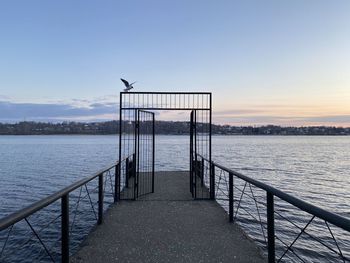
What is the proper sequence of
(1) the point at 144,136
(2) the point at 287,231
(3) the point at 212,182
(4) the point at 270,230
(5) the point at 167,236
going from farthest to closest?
(2) the point at 287,231 → (1) the point at 144,136 → (3) the point at 212,182 → (5) the point at 167,236 → (4) the point at 270,230

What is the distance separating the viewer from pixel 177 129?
37.3 ft

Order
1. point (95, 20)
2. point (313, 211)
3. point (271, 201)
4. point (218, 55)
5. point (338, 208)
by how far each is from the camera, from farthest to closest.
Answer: point (218, 55), point (95, 20), point (338, 208), point (271, 201), point (313, 211)

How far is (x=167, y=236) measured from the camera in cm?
508

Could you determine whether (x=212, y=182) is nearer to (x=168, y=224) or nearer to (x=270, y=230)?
(x=168, y=224)

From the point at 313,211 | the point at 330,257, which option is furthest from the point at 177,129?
the point at 313,211

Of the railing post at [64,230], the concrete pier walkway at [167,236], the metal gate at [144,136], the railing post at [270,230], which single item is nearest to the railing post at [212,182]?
the concrete pier walkway at [167,236]

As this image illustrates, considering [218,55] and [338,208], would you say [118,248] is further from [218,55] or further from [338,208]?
[218,55]

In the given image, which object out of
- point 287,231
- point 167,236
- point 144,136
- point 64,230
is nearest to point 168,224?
point 167,236

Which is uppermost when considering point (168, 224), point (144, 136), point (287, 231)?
point (144, 136)

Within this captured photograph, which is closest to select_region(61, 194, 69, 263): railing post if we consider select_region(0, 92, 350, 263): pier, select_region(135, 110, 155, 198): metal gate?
select_region(0, 92, 350, 263): pier

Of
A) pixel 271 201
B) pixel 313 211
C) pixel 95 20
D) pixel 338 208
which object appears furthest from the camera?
pixel 95 20

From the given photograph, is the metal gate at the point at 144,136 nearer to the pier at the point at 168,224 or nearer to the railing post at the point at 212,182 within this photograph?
the pier at the point at 168,224

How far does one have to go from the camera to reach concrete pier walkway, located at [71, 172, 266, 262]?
4.24 metres

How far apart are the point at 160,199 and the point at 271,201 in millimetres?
4488
